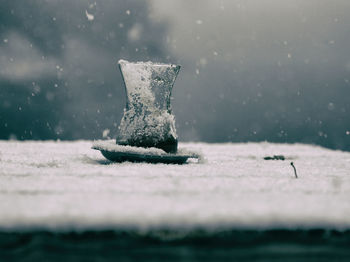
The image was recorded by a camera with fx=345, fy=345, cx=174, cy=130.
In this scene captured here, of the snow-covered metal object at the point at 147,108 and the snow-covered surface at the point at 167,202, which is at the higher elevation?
the snow-covered metal object at the point at 147,108

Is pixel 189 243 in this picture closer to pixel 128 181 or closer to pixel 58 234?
pixel 58 234

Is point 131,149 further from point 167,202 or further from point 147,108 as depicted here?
point 167,202

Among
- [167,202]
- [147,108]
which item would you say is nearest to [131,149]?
[147,108]

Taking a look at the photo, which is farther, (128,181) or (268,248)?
(128,181)

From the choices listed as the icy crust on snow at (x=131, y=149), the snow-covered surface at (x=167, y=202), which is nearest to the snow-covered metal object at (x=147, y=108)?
the icy crust on snow at (x=131, y=149)

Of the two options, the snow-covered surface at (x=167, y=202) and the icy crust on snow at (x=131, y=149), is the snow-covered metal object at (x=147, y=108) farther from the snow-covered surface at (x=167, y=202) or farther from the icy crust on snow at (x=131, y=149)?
the snow-covered surface at (x=167, y=202)

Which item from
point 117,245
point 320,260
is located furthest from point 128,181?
point 320,260

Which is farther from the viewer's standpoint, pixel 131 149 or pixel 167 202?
pixel 131 149

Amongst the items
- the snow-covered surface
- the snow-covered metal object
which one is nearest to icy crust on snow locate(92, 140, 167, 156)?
the snow-covered metal object
